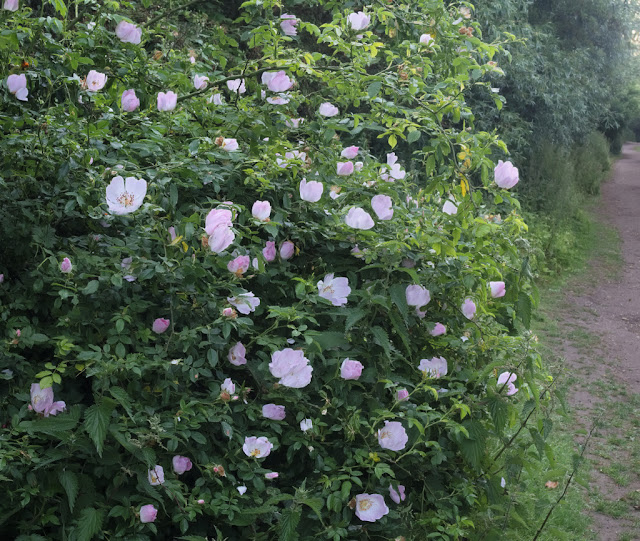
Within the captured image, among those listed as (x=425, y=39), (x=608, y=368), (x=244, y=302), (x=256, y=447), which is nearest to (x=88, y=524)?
(x=256, y=447)

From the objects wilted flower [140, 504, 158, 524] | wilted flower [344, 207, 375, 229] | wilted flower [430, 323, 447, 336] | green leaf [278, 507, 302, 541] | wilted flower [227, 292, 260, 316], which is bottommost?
wilted flower [140, 504, 158, 524]

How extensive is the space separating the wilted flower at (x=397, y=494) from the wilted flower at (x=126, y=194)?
1.11 meters

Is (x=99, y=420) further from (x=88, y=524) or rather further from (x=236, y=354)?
(x=236, y=354)

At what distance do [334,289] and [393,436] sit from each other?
475 mm

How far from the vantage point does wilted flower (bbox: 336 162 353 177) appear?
2363 millimetres

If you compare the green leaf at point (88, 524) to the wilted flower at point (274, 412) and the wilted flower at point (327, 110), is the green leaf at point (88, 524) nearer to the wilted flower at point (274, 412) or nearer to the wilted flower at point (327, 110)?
the wilted flower at point (274, 412)

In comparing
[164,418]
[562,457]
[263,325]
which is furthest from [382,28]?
[562,457]

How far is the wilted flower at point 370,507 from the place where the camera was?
1913 mm

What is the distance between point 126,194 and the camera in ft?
5.98

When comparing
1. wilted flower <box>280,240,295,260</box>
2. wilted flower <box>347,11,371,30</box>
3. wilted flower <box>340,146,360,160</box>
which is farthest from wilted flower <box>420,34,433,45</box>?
wilted flower <box>280,240,295,260</box>

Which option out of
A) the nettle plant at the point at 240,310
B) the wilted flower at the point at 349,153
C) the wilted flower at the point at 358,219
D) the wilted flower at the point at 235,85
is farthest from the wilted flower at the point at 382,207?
the wilted flower at the point at 235,85

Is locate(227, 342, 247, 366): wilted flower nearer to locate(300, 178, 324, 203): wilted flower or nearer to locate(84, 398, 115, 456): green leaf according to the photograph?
locate(84, 398, 115, 456): green leaf

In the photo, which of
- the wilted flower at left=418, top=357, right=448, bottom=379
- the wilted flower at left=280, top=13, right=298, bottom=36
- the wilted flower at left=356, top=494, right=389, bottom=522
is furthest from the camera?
the wilted flower at left=280, top=13, right=298, bottom=36

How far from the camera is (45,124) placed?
2.07 meters
